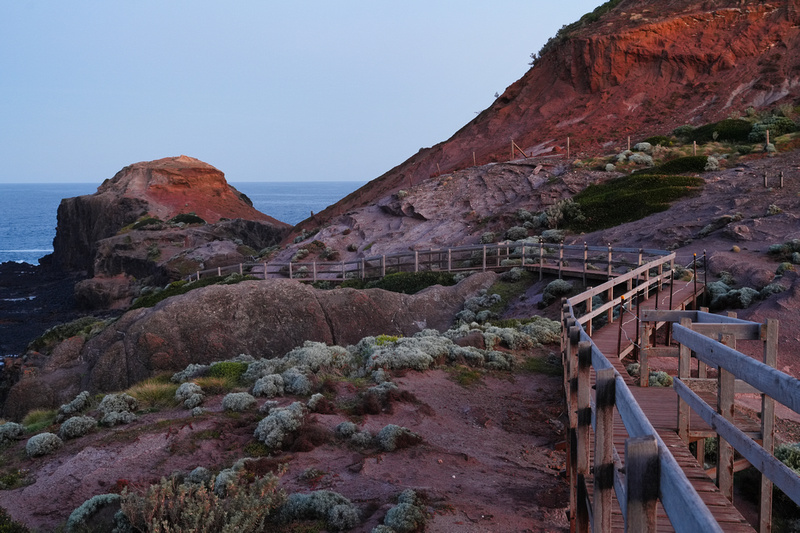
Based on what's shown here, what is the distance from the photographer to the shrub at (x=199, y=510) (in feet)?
18.3

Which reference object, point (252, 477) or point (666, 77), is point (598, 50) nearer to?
point (666, 77)

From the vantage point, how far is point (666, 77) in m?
44.8

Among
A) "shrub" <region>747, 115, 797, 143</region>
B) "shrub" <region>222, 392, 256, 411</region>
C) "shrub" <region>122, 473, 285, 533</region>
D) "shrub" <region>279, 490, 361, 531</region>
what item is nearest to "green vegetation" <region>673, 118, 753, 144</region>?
"shrub" <region>747, 115, 797, 143</region>

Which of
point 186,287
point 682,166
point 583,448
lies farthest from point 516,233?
point 583,448

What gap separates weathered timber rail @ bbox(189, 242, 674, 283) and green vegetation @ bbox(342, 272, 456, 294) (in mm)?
976

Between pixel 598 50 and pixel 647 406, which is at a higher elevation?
pixel 598 50

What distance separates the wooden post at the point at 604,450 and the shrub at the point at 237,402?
6.88 meters

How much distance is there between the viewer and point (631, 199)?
29156 mm

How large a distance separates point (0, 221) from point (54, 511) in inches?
6566

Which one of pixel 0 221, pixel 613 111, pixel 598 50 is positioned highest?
pixel 598 50

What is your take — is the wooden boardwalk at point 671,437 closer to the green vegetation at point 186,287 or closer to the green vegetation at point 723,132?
the green vegetation at point 186,287

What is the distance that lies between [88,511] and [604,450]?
534 cm

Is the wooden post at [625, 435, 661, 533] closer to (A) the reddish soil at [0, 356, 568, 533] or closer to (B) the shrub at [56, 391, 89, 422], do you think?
(A) the reddish soil at [0, 356, 568, 533]

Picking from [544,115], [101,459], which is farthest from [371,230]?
[101,459]
